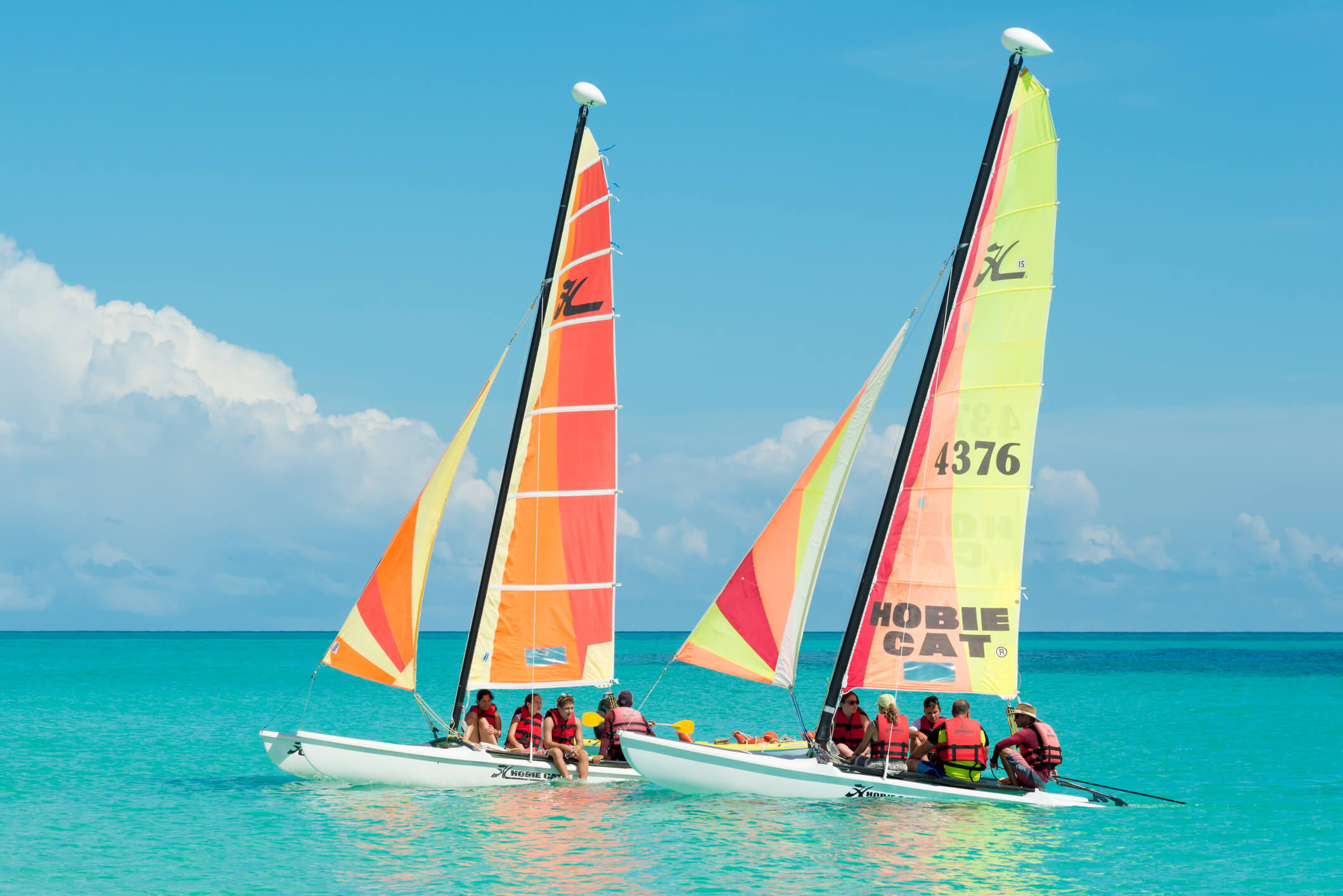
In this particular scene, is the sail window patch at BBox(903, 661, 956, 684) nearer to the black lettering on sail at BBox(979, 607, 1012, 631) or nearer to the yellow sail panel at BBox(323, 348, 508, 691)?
the black lettering on sail at BBox(979, 607, 1012, 631)

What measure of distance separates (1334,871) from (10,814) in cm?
2057

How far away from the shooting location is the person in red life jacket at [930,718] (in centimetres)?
1903

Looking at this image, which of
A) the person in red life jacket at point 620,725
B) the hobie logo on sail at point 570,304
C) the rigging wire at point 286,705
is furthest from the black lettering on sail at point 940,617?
the rigging wire at point 286,705

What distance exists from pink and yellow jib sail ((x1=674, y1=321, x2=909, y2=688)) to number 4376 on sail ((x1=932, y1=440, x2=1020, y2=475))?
57.3 inches

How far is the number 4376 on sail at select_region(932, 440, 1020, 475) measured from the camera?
62.9ft

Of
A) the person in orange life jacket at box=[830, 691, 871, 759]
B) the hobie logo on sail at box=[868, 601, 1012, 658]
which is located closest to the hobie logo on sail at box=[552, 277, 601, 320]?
the hobie logo on sail at box=[868, 601, 1012, 658]

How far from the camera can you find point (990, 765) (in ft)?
61.7

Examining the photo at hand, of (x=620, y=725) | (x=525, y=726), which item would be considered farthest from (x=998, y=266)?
(x=525, y=726)

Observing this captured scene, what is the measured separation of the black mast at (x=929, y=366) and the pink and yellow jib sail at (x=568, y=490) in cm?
442

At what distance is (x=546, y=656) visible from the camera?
70.7 ft

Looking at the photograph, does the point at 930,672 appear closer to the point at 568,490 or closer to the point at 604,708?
the point at 604,708

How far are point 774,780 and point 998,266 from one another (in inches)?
328

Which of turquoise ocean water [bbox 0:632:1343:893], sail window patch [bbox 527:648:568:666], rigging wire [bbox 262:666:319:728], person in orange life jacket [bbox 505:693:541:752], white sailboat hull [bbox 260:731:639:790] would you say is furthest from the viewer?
rigging wire [bbox 262:666:319:728]

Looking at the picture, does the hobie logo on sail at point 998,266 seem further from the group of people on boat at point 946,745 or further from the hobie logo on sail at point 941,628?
the group of people on boat at point 946,745
